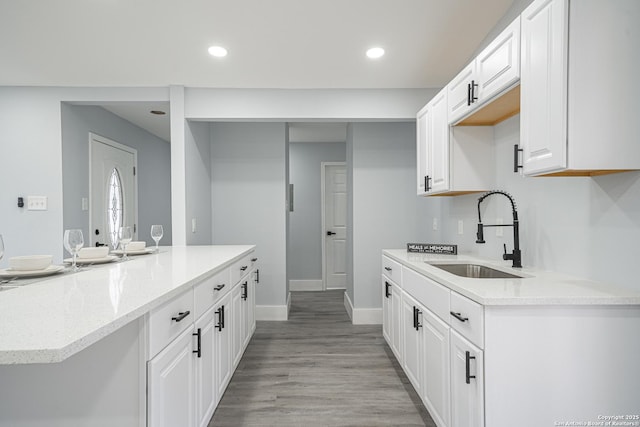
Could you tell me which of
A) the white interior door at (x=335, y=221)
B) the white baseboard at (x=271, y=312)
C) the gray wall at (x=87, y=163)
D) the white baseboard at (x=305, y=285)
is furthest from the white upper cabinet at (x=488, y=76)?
the white baseboard at (x=305, y=285)

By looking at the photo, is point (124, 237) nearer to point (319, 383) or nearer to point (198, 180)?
point (198, 180)

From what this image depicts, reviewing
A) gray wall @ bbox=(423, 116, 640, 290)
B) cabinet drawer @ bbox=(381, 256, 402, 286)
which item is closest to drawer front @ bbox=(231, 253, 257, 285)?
cabinet drawer @ bbox=(381, 256, 402, 286)

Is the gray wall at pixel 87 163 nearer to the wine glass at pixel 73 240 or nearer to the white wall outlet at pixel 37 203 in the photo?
the white wall outlet at pixel 37 203

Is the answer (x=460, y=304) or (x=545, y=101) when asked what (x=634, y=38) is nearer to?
(x=545, y=101)

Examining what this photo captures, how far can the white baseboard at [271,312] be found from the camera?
4.04 m

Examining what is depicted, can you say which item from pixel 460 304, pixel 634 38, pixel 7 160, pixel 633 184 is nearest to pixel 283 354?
pixel 460 304

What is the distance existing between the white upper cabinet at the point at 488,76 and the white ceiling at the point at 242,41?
440 mm

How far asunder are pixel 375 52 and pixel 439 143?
0.85m

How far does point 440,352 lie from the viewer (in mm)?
1725

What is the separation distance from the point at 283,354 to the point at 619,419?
2.31m

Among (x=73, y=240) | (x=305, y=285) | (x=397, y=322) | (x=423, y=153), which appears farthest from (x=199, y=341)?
(x=305, y=285)

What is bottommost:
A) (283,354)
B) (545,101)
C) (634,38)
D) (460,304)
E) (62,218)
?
(283,354)

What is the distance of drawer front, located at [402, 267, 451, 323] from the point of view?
168 cm

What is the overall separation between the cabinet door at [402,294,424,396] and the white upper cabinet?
1250mm
